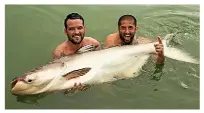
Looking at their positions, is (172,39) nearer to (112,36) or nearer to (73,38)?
(112,36)

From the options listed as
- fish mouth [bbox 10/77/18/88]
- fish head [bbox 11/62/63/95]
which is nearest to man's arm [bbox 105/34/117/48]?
fish head [bbox 11/62/63/95]

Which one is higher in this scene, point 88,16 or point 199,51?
point 88,16

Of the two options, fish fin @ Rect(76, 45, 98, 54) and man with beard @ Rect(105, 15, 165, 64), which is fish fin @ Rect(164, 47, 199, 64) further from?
fish fin @ Rect(76, 45, 98, 54)

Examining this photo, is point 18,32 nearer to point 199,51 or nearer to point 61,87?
point 61,87

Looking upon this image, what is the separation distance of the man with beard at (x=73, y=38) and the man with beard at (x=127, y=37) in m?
0.11

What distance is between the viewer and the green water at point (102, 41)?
279 centimetres

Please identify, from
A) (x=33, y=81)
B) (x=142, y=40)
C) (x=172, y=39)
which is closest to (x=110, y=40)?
(x=142, y=40)

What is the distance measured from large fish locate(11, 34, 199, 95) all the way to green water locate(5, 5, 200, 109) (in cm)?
5

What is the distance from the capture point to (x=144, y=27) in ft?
9.39

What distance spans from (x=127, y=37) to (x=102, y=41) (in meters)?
0.18

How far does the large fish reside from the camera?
273cm

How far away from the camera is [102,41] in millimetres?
2846

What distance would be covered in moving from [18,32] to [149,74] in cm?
96
